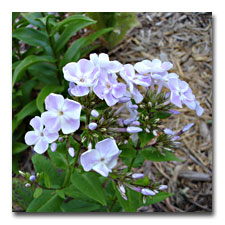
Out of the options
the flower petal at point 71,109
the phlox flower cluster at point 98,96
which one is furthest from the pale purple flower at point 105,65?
the flower petal at point 71,109

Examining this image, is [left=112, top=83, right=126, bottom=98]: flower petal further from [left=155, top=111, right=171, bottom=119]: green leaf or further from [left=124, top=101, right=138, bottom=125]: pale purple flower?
[left=155, top=111, right=171, bottom=119]: green leaf

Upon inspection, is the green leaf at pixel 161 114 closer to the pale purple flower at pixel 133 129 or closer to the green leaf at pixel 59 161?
the pale purple flower at pixel 133 129

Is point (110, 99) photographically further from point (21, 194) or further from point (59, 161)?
point (21, 194)

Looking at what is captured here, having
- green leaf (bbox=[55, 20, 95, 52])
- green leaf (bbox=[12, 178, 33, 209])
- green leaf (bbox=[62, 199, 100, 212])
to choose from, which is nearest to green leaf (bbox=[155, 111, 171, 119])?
green leaf (bbox=[62, 199, 100, 212])

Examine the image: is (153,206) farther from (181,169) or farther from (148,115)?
(148,115)

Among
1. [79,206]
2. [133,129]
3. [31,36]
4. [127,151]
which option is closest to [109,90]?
[133,129]

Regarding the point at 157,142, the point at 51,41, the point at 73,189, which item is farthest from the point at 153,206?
the point at 51,41
